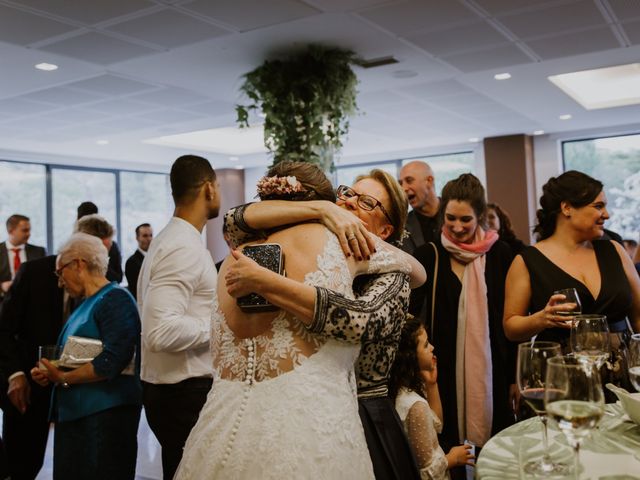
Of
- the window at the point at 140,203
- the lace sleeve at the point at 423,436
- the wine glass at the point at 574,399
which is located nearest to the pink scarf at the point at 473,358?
the lace sleeve at the point at 423,436

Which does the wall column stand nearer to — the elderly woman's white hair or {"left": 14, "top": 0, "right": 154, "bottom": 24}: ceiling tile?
{"left": 14, "top": 0, "right": 154, "bottom": 24}: ceiling tile

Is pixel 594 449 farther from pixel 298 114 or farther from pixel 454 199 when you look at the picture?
pixel 298 114

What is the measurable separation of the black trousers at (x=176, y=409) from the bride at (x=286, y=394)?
2.85 feet

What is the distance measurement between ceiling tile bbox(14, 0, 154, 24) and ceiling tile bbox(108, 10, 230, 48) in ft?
0.58

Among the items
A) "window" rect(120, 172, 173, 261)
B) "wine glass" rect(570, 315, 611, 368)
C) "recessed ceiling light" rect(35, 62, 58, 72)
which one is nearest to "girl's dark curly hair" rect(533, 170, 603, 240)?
"wine glass" rect(570, 315, 611, 368)

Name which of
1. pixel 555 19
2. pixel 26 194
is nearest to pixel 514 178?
pixel 555 19

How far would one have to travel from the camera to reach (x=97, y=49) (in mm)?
5289

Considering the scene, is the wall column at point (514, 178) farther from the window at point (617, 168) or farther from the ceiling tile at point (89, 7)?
the ceiling tile at point (89, 7)

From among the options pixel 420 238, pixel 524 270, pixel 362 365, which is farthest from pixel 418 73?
pixel 362 365

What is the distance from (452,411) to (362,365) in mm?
1344

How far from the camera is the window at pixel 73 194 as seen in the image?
38.5 ft

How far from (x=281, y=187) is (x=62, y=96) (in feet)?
19.6

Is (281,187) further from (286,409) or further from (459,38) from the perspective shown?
(459,38)

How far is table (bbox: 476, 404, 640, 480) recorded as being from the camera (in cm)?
137
